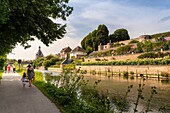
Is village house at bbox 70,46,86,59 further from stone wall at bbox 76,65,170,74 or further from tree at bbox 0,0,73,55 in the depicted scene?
tree at bbox 0,0,73,55

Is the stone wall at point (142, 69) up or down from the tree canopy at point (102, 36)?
down

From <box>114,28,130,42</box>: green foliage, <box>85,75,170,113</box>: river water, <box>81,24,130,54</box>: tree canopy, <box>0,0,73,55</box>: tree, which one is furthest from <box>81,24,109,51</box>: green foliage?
<box>0,0,73,55</box>: tree

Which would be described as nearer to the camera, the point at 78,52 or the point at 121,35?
the point at 121,35

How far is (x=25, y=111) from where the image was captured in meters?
8.26

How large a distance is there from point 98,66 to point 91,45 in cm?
4766

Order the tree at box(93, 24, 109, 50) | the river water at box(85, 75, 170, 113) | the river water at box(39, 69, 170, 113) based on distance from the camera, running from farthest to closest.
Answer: the tree at box(93, 24, 109, 50) < the river water at box(85, 75, 170, 113) < the river water at box(39, 69, 170, 113)

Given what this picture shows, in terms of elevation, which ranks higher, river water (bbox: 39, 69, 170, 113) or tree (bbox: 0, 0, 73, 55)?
tree (bbox: 0, 0, 73, 55)

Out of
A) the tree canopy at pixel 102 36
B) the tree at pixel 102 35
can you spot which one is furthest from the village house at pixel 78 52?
A: the tree at pixel 102 35

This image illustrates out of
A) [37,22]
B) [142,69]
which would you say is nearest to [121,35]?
[142,69]

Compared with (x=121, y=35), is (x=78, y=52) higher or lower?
lower

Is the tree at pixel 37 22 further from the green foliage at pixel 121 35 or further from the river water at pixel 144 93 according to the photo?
the green foliage at pixel 121 35

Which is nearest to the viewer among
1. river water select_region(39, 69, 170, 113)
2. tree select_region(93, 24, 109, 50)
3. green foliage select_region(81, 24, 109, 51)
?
river water select_region(39, 69, 170, 113)

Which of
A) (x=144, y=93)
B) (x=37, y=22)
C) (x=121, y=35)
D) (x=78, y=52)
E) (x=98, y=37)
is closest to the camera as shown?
(x=37, y=22)

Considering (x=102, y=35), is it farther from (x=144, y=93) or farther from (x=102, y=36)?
(x=144, y=93)
